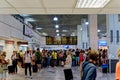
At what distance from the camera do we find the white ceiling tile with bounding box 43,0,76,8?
725 cm

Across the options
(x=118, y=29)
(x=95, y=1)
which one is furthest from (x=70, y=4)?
(x=118, y=29)

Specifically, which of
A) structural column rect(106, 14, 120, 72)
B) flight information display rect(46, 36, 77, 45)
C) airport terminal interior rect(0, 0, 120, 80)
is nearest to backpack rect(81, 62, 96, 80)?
airport terminal interior rect(0, 0, 120, 80)

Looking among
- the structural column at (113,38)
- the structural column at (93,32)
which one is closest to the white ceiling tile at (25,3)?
the structural column at (113,38)

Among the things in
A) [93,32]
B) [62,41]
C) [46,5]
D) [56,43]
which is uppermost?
[93,32]

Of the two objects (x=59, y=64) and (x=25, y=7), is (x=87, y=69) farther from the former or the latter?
(x=59, y=64)

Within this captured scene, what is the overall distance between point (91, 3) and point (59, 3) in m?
0.86

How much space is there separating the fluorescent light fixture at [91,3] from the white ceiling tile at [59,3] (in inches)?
7.4

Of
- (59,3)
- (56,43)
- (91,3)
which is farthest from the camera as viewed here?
(56,43)

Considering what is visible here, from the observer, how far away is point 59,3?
7.57 metres

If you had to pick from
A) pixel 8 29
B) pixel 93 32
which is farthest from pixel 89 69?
pixel 93 32

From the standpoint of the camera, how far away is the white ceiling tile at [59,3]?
23.8 ft

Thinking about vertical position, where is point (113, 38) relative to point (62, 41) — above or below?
below

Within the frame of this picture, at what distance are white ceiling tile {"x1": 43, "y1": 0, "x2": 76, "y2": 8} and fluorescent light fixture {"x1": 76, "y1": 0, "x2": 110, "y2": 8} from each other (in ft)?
0.62

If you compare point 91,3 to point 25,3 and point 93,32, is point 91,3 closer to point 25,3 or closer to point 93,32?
point 25,3
